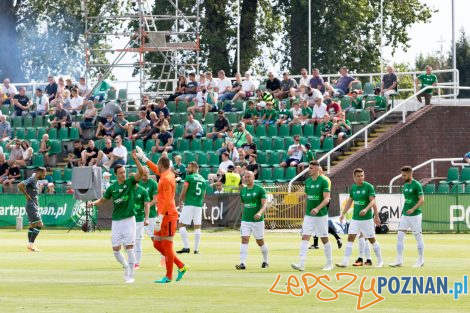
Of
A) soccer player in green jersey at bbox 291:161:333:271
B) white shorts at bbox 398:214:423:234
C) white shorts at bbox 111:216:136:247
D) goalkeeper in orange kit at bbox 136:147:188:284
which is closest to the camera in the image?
goalkeeper in orange kit at bbox 136:147:188:284

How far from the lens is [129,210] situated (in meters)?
23.5

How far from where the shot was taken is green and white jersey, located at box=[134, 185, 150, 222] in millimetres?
25891

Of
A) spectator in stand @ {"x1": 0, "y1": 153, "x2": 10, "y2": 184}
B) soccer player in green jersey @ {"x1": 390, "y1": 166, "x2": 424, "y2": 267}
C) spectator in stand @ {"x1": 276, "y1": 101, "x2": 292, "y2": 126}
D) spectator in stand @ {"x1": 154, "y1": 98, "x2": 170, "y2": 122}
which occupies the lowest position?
soccer player in green jersey @ {"x1": 390, "y1": 166, "x2": 424, "y2": 267}

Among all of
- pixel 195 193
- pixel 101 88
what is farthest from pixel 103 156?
pixel 195 193

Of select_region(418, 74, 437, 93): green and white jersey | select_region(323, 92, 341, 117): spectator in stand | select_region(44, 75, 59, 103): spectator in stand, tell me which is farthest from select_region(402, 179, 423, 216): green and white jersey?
select_region(44, 75, 59, 103): spectator in stand

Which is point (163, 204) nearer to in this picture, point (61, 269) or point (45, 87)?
point (61, 269)

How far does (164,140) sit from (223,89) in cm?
400

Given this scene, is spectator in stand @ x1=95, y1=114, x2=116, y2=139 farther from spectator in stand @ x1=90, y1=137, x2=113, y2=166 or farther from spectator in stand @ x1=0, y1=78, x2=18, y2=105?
spectator in stand @ x1=0, y1=78, x2=18, y2=105

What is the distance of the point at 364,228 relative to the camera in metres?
27.4

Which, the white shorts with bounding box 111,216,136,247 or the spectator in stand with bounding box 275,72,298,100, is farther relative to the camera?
the spectator in stand with bounding box 275,72,298,100

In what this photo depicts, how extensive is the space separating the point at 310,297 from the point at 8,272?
8.03 meters

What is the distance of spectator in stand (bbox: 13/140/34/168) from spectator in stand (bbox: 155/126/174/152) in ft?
18.0

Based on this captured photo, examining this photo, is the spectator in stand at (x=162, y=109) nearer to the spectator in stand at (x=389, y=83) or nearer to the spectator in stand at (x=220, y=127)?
the spectator in stand at (x=220, y=127)

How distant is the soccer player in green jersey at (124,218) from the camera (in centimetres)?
2341
